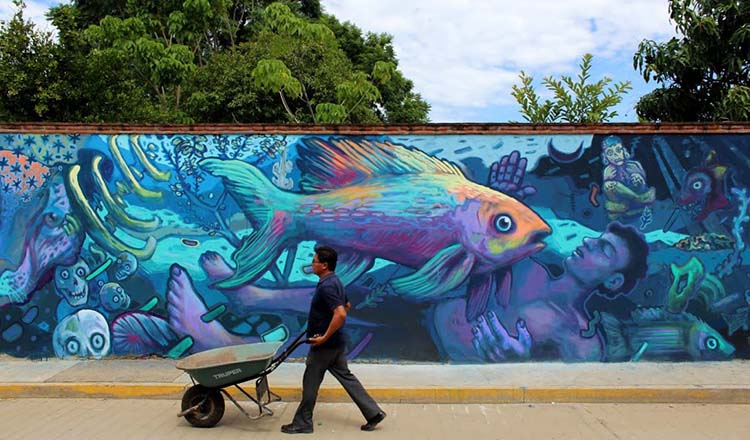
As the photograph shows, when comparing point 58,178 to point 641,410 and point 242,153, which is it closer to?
point 242,153

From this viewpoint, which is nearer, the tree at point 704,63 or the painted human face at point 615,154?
the painted human face at point 615,154

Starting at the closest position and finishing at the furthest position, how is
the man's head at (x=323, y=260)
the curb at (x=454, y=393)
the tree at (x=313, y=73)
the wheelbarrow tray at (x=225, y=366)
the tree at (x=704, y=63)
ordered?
1. the wheelbarrow tray at (x=225, y=366)
2. the man's head at (x=323, y=260)
3. the curb at (x=454, y=393)
4. the tree at (x=704, y=63)
5. the tree at (x=313, y=73)

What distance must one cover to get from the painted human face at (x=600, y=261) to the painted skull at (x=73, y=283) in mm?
5900

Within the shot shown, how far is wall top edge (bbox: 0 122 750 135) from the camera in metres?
7.14

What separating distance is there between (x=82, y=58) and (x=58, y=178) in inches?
224

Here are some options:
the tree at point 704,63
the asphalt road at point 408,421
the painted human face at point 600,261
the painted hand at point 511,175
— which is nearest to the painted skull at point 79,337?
the asphalt road at point 408,421

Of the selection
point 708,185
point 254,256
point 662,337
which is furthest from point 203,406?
point 708,185

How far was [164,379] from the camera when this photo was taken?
20.8ft

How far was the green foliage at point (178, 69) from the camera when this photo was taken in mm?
11141

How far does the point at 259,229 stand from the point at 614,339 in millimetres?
4542

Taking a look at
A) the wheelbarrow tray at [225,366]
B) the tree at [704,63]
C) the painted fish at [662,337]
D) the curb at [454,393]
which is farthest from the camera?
the tree at [704,63]

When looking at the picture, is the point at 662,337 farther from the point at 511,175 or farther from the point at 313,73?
the point at 313,73

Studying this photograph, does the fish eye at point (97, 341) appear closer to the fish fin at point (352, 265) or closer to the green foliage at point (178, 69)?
the fish fin at point (352, 265)

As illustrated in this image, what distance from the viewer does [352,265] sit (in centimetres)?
719
